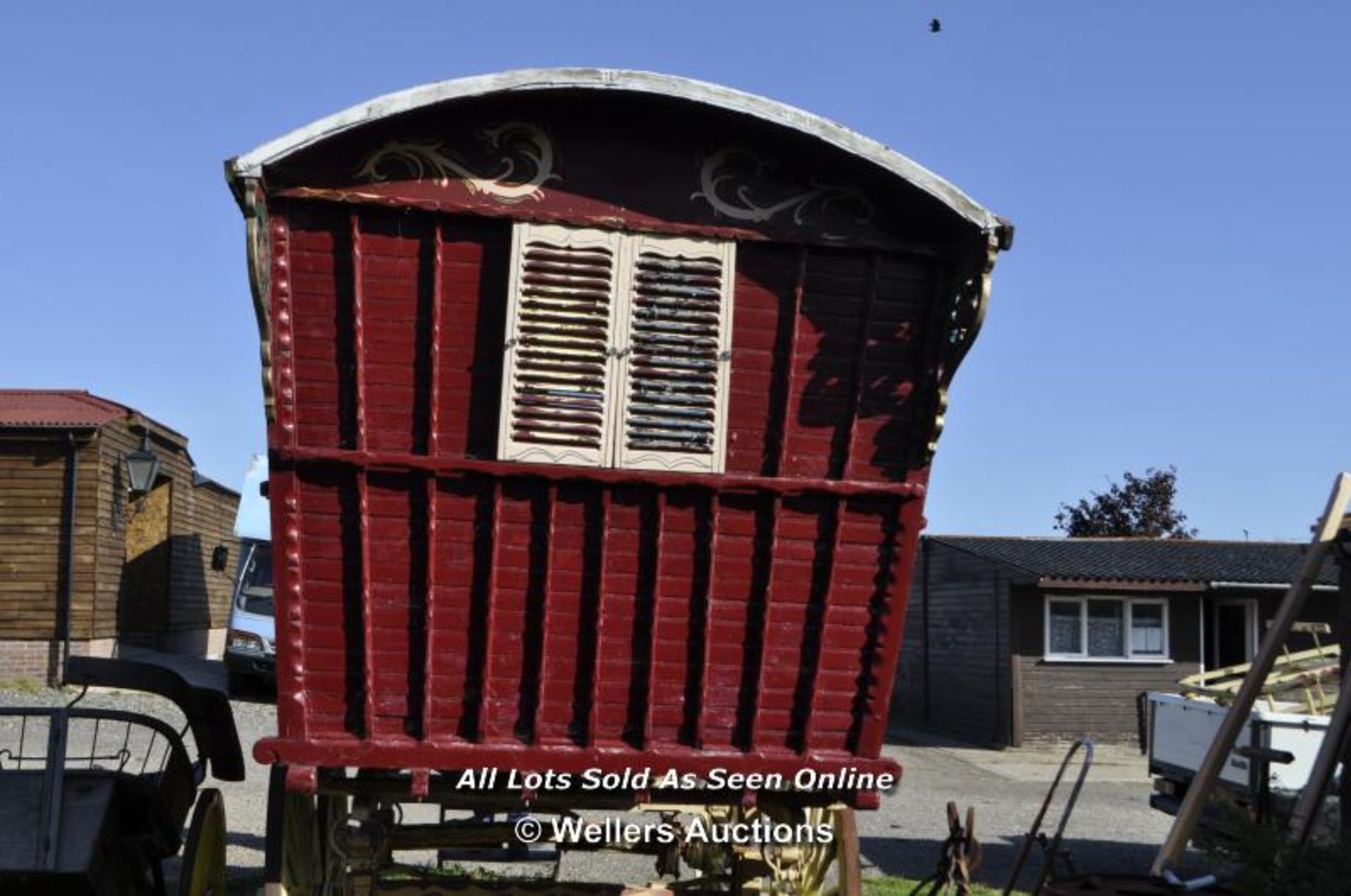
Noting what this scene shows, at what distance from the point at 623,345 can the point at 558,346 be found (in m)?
0.27

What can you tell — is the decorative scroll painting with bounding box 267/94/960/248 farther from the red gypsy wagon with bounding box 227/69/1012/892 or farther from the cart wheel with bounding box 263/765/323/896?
the cart wheel with bounding box 263/765/323/896

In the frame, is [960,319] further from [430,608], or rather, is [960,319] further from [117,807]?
[117,807]

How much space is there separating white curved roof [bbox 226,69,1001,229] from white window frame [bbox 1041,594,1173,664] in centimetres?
1627

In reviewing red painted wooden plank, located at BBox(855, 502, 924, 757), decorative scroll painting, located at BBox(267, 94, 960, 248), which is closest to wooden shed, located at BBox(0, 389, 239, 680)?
decorative scroll painting, located at BBox(267, 94, 960, 248)

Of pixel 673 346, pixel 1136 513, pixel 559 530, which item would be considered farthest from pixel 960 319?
pixel 1136 513

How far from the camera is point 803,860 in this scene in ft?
21.2

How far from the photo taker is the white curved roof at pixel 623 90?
5.24 metres

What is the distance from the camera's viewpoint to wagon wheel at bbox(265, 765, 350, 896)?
5812mm

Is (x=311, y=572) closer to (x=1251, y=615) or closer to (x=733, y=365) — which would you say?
(x=733, y=365)

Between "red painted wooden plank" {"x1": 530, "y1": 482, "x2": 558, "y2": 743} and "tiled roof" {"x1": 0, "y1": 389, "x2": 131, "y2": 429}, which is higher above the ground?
"tiled roof" {"x1": 0, "y1": 389, "x2": 131, "y2": 429}

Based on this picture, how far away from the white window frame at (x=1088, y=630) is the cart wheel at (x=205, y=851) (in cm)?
1596

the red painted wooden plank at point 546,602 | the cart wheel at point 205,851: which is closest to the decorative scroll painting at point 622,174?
the red painted wooden plank at point 546,602

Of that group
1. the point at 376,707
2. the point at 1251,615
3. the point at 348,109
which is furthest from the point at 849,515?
the point at 1251,615

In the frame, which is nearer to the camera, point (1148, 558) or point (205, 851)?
point (205, 851)
